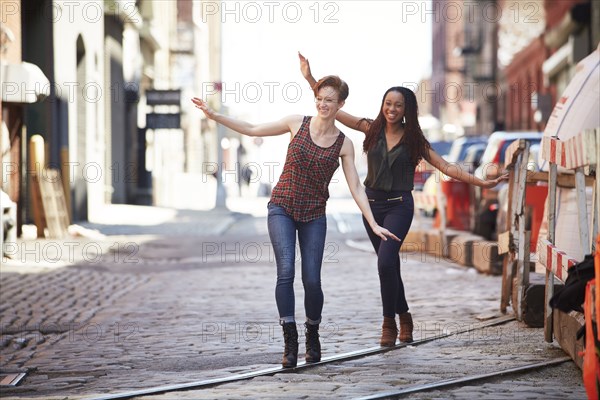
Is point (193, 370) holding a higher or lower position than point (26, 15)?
lower

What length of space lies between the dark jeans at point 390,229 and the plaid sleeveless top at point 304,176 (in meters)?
0.85

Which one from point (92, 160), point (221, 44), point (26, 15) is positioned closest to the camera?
point (26, 15)

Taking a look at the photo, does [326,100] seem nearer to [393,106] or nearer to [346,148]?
[346,148]

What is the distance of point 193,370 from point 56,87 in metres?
16.9

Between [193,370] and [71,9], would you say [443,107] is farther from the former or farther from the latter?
[193,370]

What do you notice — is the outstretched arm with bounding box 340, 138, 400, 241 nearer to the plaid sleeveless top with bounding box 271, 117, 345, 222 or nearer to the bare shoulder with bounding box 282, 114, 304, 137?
the plaid sleeveless top with bounding box 271, 117, 345, 222

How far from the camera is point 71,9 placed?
25547mm

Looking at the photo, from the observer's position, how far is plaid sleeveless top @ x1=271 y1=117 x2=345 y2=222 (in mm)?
7535

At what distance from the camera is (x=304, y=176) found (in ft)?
24.8

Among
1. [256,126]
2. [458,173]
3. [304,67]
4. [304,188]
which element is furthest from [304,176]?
[458,173]

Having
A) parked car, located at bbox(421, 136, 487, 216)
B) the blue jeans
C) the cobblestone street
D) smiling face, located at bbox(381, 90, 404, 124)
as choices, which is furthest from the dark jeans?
parked car, located at bbox(421, 136, 487, 216)

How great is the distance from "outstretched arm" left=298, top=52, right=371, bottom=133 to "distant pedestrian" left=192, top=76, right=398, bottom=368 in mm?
329

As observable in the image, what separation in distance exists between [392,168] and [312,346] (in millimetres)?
1477

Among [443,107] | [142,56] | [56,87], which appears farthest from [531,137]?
[443,107]
